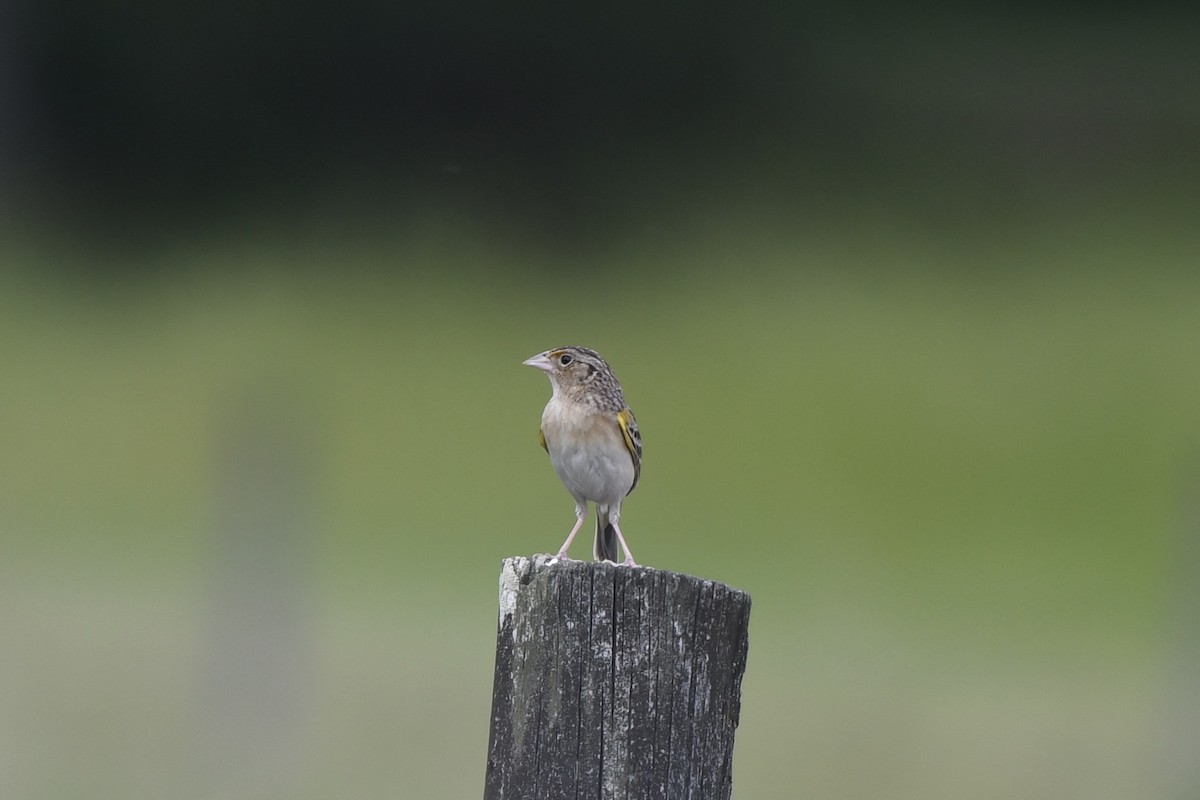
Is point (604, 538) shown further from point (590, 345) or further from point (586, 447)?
point (590, 345)

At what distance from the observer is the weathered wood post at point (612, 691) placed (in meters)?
2.91

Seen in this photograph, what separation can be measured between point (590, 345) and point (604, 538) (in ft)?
21.5

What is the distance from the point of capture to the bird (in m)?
5.32

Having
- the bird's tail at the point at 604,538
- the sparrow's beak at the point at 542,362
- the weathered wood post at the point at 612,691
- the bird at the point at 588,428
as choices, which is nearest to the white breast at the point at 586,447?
the bird at the point at 588,428

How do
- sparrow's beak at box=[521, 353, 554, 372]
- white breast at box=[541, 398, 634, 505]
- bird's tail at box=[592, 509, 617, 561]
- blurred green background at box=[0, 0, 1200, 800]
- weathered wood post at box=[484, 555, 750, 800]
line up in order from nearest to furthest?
weathered wood post at box=[484, 555, 750, 800], white breast at box=[541, 398, 634, 505], sparrow's beak at box=[521, 353, 554, 372], bird's tail at box=[592, 509, 617, 561], blurred green background at box=[0, 0, 1200, 800]

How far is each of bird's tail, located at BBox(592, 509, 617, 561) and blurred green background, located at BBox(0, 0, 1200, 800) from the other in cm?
282

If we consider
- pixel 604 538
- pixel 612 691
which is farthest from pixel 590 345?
pixel 612 691

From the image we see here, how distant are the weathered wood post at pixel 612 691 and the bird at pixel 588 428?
7.49 ft

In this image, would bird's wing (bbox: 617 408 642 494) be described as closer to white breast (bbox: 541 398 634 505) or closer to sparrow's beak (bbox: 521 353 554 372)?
white breast (bbox: 541 398 634 505)

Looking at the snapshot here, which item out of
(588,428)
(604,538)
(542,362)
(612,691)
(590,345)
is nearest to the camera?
(612,691)

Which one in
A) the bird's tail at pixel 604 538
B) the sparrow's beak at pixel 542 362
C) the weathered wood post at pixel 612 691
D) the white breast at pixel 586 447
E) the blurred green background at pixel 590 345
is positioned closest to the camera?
the weathered wood post at pixel 612 691

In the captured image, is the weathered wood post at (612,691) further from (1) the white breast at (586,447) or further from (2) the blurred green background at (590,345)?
(2) the blurred green background at (590,345)

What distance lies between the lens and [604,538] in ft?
19.2

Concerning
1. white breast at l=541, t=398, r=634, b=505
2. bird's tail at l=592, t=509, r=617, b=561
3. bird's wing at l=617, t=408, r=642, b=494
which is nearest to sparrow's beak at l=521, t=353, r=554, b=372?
white breast at l=541, t=398, r=634, b=505
